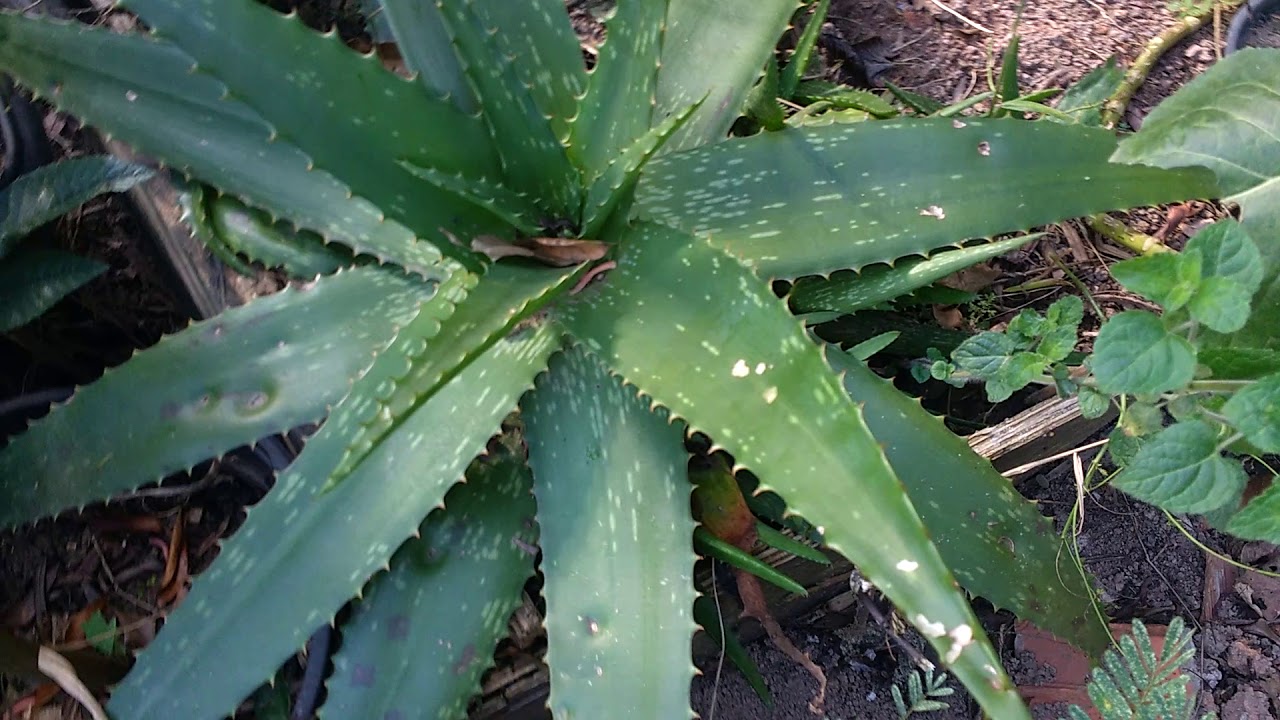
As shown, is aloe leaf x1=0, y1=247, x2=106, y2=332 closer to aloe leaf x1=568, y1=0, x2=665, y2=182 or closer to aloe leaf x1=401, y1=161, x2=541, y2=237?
aloe leaf x1=401, y1=161, x2=541, y2=237

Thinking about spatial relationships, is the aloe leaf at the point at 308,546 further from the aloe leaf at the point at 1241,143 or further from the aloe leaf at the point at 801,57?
the aloe leaf at the point at 1241,143

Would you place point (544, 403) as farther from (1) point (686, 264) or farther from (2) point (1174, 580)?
(2) point (1174, 580)

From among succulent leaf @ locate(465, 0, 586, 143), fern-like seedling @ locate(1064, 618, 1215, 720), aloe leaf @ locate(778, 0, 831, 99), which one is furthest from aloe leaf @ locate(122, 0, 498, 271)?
fern-like seedling @ locate(1064, 618, 1215, 720)

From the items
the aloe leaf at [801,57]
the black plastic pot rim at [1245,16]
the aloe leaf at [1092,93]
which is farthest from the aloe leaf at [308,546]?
the black plastic pot rim at [1245,16]

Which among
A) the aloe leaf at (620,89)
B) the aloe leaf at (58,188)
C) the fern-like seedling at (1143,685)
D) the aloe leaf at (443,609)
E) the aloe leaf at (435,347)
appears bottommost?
the fern-like seedling at (1143,685)

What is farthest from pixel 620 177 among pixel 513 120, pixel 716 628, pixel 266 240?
pixel 716 628

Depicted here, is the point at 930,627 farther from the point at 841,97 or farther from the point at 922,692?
the point at 841,97
